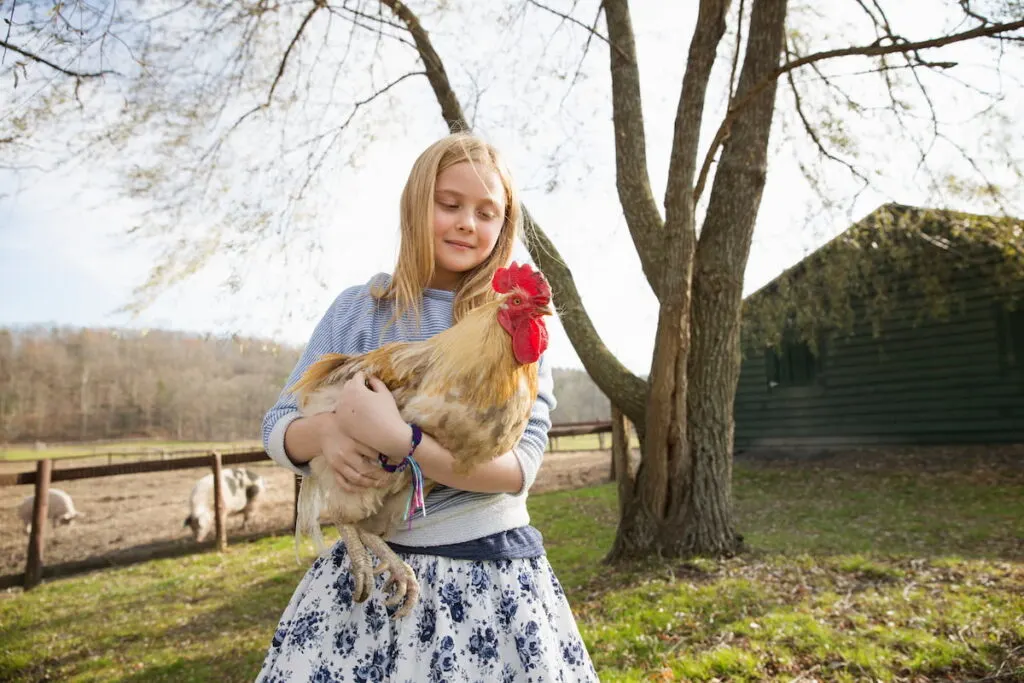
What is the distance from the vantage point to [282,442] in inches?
60.3

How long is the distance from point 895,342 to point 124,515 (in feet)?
52.9

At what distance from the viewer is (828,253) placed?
497 inches

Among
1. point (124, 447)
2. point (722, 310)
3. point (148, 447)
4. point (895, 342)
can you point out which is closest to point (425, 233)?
point (722, 310)

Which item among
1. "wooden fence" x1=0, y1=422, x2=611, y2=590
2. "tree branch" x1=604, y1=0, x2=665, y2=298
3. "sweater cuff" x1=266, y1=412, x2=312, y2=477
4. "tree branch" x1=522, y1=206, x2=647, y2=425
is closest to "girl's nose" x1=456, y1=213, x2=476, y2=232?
"sweater cuff" x1=266, y1=412, x2=312, y2=477

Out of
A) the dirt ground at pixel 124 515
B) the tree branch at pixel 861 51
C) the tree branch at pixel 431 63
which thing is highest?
the tree branch at pixel 431 63

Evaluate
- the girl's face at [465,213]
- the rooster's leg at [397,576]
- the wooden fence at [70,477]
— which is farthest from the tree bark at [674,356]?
the rooster's leg at [397,576]

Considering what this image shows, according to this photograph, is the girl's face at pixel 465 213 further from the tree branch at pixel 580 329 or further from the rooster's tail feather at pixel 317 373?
the tree branch at pixel 580 329

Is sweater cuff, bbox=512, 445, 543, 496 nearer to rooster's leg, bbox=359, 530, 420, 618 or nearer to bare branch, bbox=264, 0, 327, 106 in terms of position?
rooster's leg, bbox=359, 530, 420, 618

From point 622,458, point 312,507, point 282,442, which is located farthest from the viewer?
point 622,458

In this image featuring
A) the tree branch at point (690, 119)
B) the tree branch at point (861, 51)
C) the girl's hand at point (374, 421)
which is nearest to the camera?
the girl's hand at point (374, 421)

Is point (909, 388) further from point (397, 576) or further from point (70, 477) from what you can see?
point (70, 477)

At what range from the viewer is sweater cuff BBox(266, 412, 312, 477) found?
5.03ft

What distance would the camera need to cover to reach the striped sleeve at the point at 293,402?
1.54 m

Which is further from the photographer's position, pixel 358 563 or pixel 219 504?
pixel 219 504
